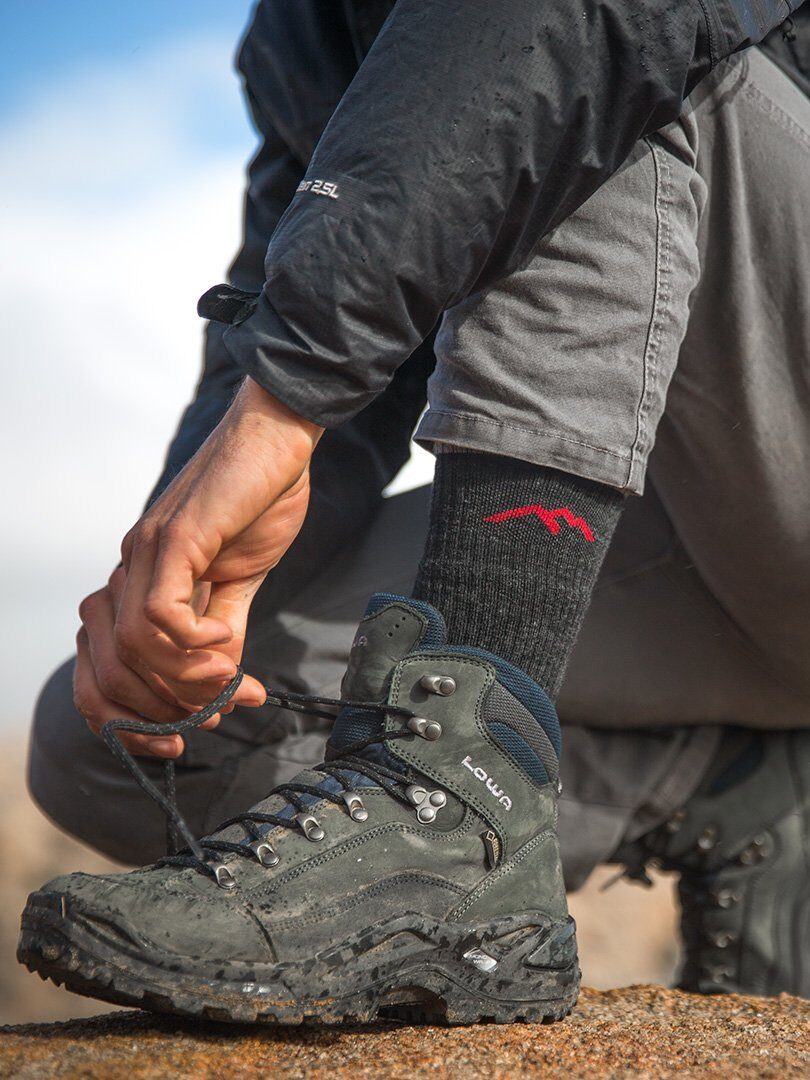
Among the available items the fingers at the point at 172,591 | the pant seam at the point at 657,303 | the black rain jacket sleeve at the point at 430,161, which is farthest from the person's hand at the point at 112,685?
the pant seam at the point at 657,303

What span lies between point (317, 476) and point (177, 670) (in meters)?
0.73

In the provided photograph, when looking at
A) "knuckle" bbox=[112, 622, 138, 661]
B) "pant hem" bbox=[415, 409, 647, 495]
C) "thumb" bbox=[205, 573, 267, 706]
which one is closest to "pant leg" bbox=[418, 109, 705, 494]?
"pant hem" bbox=[415, 409, 647, 495]

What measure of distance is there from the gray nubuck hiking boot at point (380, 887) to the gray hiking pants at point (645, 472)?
0.28 metres

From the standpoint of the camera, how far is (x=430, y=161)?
987mm

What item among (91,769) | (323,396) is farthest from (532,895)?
(91,769)

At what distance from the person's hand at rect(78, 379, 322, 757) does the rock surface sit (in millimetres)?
324

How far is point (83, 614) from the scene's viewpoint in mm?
1207

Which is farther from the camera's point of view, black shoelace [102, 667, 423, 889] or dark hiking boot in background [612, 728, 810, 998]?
dark hiking boot in background [612, 728, 810, 998]

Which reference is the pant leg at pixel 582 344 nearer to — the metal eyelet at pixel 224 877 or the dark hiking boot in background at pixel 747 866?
the metal eyelet at pixel 224 877

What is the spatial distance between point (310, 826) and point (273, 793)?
90mm

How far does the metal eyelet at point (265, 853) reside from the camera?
990 millimetres

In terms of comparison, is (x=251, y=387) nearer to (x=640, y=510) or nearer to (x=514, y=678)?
(x=514, y=678)

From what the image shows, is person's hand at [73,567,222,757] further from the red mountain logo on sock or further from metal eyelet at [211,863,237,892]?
the red mountain logo on sock

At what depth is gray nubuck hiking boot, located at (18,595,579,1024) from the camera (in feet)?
3.05
